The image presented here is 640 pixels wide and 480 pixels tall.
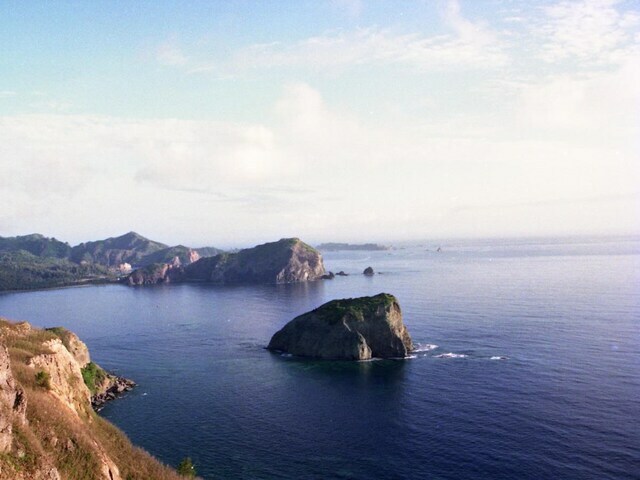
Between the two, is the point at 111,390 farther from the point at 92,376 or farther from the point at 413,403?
the point at 413,403

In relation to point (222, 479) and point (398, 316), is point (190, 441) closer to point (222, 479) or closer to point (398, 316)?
point (222, 479)

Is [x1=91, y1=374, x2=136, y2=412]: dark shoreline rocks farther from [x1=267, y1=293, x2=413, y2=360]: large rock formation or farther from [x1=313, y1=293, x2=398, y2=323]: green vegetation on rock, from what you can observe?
[x1=313, y1=293, x2=398, y2=323]: green vegetation on rock

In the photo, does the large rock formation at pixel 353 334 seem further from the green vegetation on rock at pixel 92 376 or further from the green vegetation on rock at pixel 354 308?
the green vegetation on rock at pixel 92 376

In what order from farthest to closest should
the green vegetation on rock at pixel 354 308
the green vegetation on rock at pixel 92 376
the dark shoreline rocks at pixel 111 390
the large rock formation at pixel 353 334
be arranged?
the green vegetation on rock at pixel 354 308 < the large rock formation at pixel 353 334 < the green vegetation on rock at pixel 92 376 < the dark shoreline rocks at pixel 111 390

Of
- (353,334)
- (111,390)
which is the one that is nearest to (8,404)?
(111,390)

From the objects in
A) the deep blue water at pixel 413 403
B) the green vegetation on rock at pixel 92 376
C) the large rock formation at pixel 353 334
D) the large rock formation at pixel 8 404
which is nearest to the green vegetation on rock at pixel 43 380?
the large rock formation at pixel 8 404

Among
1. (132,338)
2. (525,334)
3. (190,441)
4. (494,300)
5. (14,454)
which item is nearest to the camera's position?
(14,454)

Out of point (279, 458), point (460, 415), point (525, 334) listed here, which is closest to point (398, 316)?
point (525, 334)
